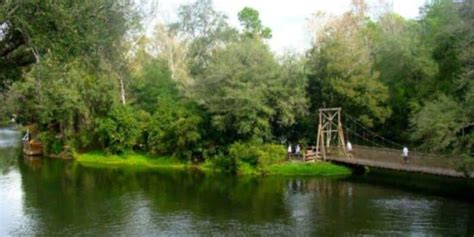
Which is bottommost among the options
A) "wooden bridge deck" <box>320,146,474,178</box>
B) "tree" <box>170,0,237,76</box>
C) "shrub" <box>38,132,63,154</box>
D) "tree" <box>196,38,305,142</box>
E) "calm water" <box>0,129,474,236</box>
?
"calm water" <box>0,129,474,236</box>

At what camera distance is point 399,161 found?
27.4m

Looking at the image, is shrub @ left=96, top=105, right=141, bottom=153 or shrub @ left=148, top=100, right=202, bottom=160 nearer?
shrub @ left=148, top=100, right=202, bottom=160

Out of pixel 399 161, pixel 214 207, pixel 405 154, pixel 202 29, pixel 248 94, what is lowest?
pixel 214 207

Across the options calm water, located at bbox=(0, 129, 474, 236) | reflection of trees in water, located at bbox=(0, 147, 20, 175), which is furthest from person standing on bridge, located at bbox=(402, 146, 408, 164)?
reflection of trees in water, located at bbox=(0, 147, 20, 175)

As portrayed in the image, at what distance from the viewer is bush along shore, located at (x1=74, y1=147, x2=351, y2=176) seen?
102ft

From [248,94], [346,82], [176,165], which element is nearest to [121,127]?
[176,165]

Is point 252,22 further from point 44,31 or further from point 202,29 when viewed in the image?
point 44,31

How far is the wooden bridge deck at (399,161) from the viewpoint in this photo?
2453 centimetres

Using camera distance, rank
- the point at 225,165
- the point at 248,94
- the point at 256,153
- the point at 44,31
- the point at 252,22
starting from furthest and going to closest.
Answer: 1. the point at 252,22
2. the point at 225,165
3. the point at 256,153
4. the point at 248,94
5. the point at 44,31

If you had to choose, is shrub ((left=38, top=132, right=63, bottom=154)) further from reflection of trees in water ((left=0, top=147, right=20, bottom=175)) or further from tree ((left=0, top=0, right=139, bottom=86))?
tree ((left=0, top=0, right=139, bottom=86))

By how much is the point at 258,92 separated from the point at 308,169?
4786mm

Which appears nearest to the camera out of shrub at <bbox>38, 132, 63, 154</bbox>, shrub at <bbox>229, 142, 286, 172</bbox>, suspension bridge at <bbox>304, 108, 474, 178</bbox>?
suspension bridge at <bbox>304, 108, 474, 178</bbox>

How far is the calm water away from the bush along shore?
1323 millimetres

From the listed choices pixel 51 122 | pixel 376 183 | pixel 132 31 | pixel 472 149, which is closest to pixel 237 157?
pixel 376 183
